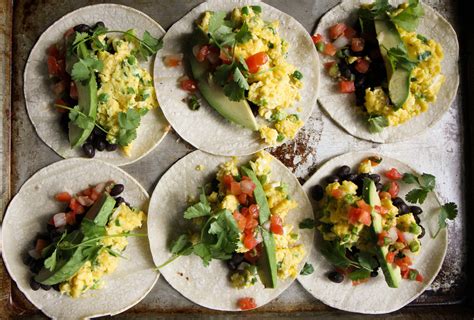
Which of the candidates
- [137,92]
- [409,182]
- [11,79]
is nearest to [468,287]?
[409,182]

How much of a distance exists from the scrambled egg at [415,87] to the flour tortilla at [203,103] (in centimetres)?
68

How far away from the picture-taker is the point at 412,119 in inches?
190

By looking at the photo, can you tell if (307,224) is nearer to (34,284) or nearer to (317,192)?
(317,192)

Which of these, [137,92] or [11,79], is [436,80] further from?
[11,79]

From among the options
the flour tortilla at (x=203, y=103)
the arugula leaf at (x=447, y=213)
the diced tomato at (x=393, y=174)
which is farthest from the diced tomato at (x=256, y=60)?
the arugula leaf at (x=447, y=213)

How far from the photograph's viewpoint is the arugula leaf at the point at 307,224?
15.1ft

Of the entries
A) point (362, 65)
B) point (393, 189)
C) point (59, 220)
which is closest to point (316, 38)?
point (362, 65)

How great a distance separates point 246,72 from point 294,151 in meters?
0.99

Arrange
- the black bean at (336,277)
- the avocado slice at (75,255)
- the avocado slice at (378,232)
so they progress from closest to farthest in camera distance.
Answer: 1. the avocado slice at (75,255)
2. the avocado slice at (378,232)
3. the black bean at (336,277)

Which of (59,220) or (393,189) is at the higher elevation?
(393,189)

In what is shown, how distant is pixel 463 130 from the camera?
5109 millimetres

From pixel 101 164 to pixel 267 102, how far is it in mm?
1627

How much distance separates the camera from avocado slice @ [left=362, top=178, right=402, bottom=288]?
4.32 metres

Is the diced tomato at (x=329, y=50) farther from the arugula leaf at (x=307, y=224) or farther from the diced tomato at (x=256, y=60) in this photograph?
the arugula leaf at (x=307, y=224)
